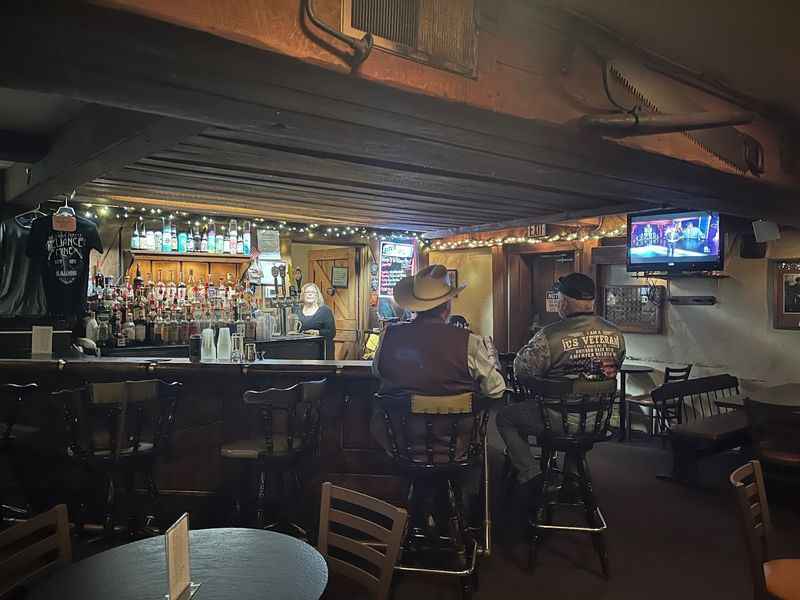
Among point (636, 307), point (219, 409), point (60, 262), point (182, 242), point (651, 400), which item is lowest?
point (651, 400)

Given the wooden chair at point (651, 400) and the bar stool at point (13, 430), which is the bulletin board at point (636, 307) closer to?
the wooden chair at point (651, 400)

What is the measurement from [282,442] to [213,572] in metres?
1.64

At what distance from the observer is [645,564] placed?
11.0ft

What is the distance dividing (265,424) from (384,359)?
73 centimetres

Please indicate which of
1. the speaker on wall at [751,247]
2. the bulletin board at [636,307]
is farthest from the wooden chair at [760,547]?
the bulletin board at [636,307]

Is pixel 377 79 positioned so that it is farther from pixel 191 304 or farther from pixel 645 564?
pixel 191 304

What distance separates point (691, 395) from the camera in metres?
5.83

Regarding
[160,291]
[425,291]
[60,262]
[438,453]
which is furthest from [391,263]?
[438,453]

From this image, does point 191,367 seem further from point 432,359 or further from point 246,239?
point 246,239

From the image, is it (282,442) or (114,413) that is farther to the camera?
(282,442)

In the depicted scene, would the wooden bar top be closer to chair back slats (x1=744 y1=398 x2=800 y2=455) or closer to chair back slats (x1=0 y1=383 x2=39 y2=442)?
chair back slats (x1=0 y1=383 x2=39 y2=442)

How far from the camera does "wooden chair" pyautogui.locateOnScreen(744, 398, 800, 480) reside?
4.01 m

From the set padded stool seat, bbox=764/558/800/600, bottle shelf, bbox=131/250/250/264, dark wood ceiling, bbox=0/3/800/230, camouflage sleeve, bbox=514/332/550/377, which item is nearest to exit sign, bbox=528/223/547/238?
dark wood ceiling, bbox=0/3/800/230

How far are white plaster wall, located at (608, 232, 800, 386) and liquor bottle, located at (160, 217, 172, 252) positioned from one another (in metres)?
5.24
